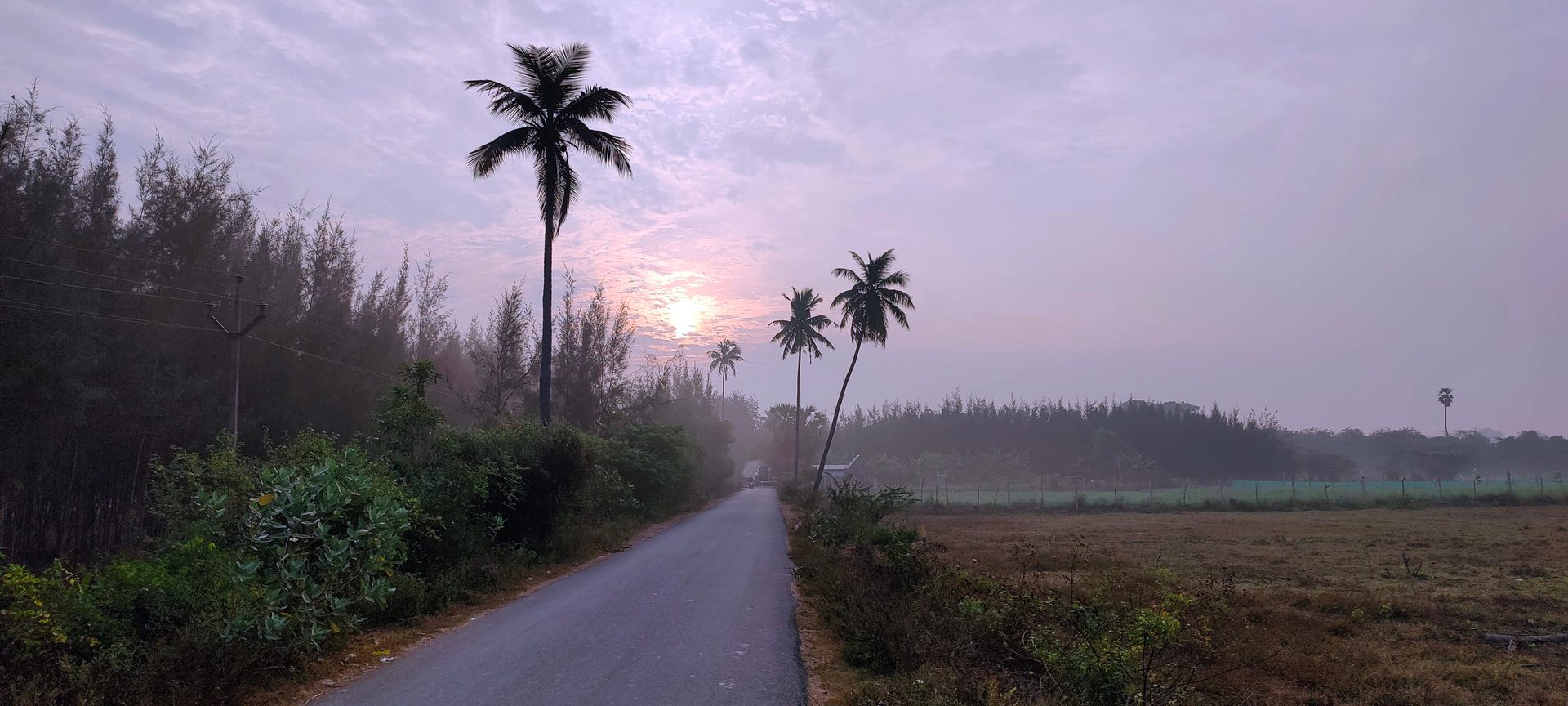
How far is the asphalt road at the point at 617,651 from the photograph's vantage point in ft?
22.2

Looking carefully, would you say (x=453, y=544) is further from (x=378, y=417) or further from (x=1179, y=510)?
(x=1179, y=510)

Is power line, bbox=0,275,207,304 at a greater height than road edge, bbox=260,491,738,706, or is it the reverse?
power line, bbox=0,275,207,304

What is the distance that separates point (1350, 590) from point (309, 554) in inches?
669

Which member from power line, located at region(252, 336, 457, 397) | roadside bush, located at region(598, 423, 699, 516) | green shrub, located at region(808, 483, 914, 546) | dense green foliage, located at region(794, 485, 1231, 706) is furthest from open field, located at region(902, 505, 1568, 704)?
power line, located at region(252, 336, 457, 397)

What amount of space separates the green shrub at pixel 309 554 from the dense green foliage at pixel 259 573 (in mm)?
16

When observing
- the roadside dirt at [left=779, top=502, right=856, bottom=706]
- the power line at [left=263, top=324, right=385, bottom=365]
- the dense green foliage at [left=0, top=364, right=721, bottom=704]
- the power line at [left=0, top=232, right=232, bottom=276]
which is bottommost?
the roadside dirt at [left=779, top=502, right=856, bottom=706]

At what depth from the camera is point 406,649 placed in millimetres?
8641

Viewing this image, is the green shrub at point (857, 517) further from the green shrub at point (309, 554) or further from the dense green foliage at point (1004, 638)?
the green shrub at point (309, 554)

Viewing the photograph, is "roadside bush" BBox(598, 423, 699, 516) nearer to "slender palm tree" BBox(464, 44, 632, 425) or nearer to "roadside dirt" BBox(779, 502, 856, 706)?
"slender palm tree" BBox(464, 44, 632, 425)

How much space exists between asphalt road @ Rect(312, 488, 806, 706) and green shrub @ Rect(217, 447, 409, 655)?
29.2 inches

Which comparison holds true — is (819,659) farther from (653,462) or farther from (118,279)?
(653,462)

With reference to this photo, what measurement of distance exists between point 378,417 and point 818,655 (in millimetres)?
8917

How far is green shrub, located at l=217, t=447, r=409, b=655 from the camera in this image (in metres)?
7.07

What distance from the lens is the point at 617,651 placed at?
8.37 meters
